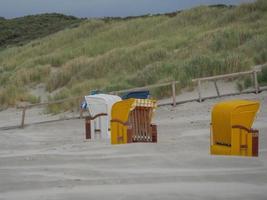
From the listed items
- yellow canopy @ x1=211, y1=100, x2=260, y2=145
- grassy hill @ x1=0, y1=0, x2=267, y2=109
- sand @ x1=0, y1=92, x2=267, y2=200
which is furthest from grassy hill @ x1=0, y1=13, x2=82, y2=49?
yellow canopy @ x1=211, y1=100, x2=260, y2=145

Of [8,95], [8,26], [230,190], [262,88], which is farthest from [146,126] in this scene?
[8,26]

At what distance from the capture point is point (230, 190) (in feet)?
24.2

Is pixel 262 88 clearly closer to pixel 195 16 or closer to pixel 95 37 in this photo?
pixel 195 16

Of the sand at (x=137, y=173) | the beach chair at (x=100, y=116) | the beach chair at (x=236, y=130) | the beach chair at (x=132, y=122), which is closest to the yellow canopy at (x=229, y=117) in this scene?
the beach chair at (x=236, y=130)

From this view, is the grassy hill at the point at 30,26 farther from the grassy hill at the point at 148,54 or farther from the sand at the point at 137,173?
the sand at the point at 137,173

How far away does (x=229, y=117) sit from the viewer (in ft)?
32.8

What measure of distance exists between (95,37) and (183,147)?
33.6 metres

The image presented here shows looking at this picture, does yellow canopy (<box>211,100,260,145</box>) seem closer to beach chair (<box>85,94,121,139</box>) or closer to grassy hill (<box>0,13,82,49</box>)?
beach chair (<box>85,94,121,139</box>)

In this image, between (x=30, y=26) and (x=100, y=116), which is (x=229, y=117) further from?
(x=30, y=26)

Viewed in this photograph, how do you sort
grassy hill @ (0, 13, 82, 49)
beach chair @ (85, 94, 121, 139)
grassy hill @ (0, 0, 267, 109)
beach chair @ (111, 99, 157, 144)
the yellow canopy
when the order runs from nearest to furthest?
1. the yellow canopy
2. beach chair @ (111, 99, 157, 144)
3. beach chair @ (85, 94, 121, 139)
4. grassy hill @ (0, 0, 267, 109)
5. grassy hill @ (0, 13, 82, 49)

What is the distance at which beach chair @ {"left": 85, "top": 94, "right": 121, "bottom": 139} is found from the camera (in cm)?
1406

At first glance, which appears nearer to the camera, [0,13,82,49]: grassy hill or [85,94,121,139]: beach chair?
[85,94,121,139]: beach chair

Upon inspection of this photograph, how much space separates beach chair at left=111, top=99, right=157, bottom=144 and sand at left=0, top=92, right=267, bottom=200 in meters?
0.41

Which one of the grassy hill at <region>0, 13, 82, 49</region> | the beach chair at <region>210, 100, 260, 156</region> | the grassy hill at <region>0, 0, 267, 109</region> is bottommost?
the beach chair at <region>210, 100, 260, 156</region>
